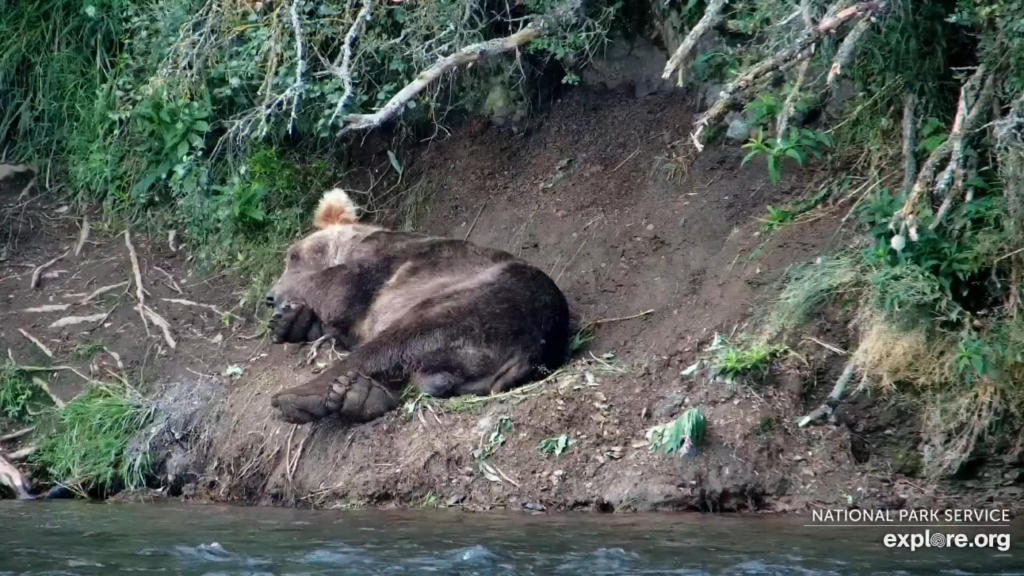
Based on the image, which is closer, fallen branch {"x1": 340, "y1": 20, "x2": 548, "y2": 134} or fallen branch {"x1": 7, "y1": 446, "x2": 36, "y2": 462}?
fallen branch {"x1": 340, "y1": 20, "x2": 548, "y2": 134}

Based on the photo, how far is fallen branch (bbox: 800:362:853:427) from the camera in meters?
6.14

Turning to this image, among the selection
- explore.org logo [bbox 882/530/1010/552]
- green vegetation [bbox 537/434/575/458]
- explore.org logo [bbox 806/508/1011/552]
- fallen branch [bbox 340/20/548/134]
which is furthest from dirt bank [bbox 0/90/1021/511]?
fallen branch [bbox 340/20/548/134]

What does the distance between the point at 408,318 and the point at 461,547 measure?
2.09 metres

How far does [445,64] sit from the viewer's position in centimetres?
775

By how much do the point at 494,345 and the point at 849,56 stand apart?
2.24 metres

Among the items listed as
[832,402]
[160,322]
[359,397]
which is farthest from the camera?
[160,322]

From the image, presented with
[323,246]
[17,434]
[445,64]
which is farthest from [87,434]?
[445,64]

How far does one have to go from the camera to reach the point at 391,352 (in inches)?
270

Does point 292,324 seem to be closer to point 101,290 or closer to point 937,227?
point 101,290

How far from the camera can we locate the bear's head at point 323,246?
25.5 ft

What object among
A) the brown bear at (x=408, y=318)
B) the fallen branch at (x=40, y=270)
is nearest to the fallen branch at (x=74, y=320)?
the fallen branch at (x=40, y=270)

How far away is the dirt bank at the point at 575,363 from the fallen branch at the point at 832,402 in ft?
0.24

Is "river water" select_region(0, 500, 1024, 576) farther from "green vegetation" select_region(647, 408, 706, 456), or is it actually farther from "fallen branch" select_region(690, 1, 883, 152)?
"fallen branch" select_region(690, 1, 883, 152)

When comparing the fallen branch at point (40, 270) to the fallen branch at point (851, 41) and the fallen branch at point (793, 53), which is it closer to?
the fallen branch at point (793, 53)
